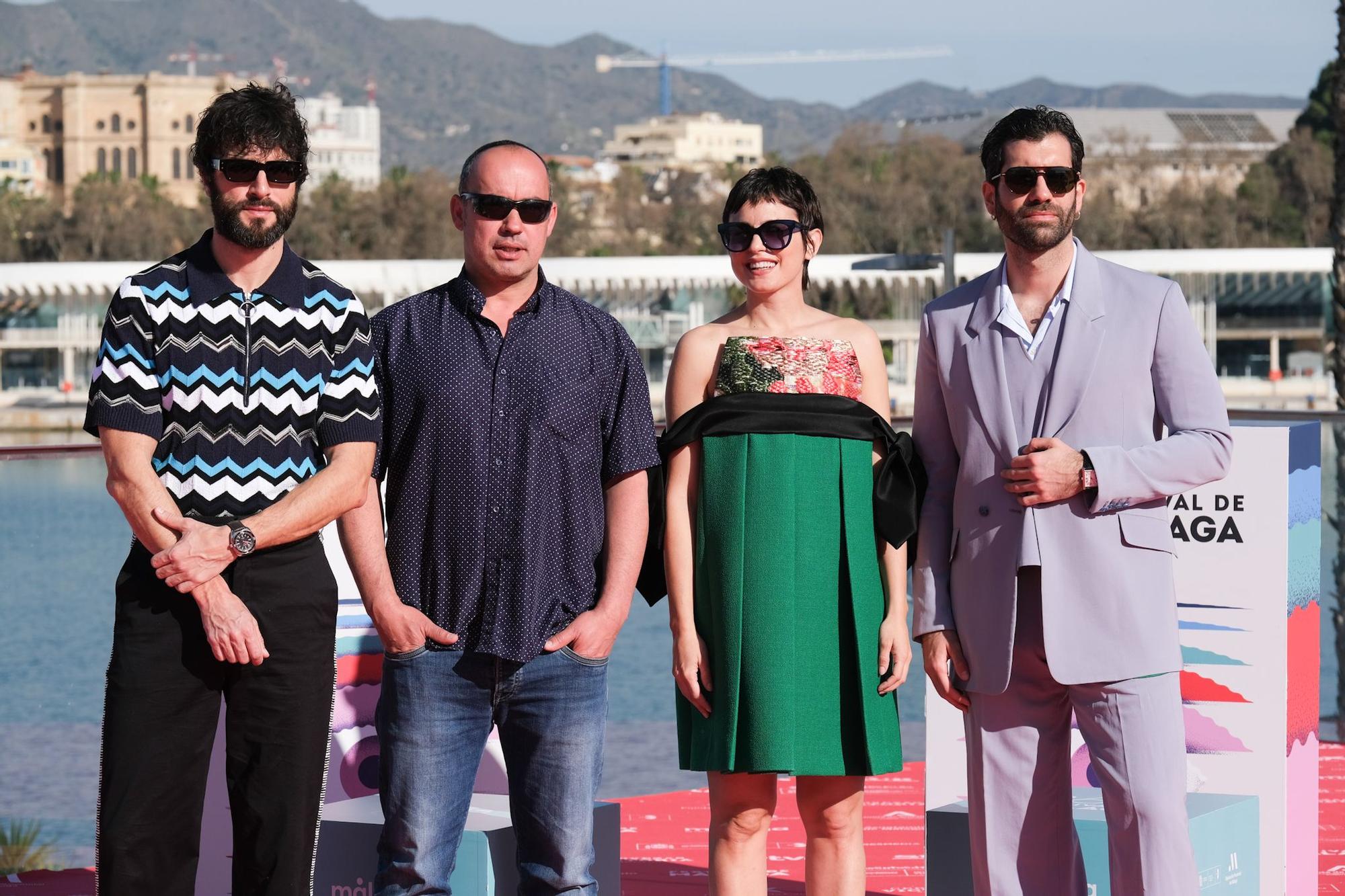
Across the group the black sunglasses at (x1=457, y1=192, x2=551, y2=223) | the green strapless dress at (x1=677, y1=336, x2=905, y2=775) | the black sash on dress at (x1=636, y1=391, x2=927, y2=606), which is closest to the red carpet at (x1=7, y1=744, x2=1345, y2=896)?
the green strapless dress at (x1=677, y1=336, x2=905, y2=775)

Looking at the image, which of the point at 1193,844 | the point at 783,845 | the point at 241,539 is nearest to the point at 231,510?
the point at 241,539

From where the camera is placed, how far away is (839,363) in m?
2.96

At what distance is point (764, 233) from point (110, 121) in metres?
137

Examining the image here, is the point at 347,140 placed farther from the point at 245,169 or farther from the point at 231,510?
the point at 231,510

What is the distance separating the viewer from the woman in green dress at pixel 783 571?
2.91 meters

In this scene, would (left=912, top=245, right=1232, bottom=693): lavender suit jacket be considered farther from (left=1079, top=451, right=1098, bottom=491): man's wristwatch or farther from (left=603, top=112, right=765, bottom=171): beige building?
(left=603, top=112, right=765, bottom=171): beige building

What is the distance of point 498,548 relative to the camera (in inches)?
111

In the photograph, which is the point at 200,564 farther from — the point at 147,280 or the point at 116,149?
the point at 116,149

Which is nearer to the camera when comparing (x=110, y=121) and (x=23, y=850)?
(x=23, y=850)

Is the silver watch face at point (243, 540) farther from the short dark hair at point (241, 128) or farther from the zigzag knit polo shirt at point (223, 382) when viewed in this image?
the short dark hair at point (241, 128)

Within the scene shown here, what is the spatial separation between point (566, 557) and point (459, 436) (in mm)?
265

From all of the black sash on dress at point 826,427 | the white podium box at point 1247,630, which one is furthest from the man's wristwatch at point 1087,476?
the white podium box at point 1247,630

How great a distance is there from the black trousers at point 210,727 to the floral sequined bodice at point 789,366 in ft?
2.53

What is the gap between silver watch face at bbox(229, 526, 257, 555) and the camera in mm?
2580
